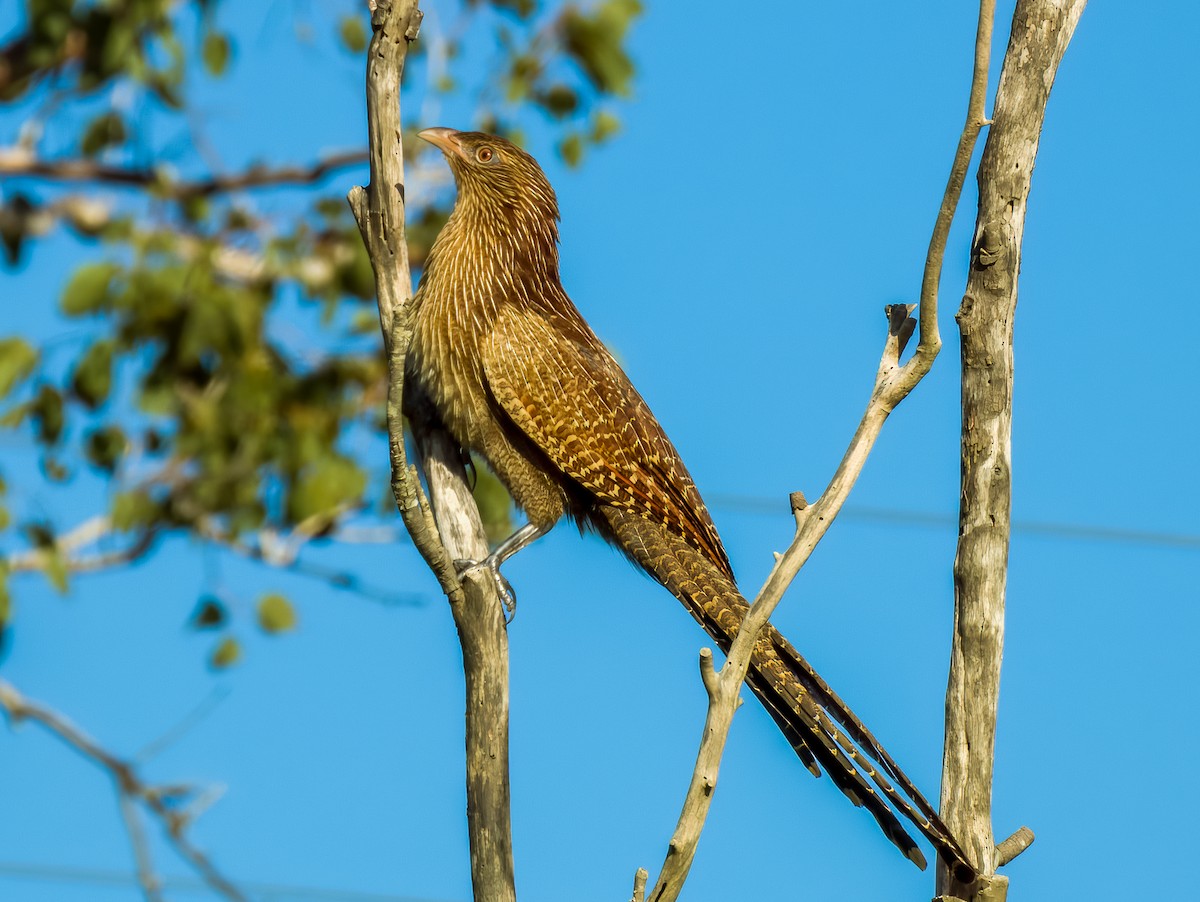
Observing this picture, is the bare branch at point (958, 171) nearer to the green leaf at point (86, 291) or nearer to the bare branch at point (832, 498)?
the bare branch at point (832, 498)

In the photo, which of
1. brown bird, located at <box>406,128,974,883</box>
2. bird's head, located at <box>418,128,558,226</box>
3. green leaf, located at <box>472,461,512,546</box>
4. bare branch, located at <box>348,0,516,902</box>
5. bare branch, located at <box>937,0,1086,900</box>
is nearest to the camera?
bare branch, located at <box>348,0,516,902</box>

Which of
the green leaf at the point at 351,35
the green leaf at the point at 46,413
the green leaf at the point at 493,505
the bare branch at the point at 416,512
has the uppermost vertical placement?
the green leaf at the point at 351,35

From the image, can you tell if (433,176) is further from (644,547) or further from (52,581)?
(644,547)

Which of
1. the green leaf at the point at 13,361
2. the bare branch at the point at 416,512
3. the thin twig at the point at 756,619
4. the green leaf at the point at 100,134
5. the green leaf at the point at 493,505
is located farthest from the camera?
the green leaf at the point at 100,134

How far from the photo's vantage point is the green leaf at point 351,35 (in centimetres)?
875

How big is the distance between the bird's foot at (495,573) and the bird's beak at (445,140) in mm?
1685

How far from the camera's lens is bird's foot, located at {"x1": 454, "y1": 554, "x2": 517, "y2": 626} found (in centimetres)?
395

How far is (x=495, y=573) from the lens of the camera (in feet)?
14.0

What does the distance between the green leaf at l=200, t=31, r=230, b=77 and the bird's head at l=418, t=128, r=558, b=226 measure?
11.9 ft

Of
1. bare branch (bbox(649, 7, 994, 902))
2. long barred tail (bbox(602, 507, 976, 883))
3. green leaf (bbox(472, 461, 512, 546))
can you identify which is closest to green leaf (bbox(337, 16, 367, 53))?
green leaf (bbox(472, 461, 512, 546))

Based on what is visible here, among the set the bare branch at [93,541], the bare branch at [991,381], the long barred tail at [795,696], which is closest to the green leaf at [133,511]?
the bare branch at [93,541]

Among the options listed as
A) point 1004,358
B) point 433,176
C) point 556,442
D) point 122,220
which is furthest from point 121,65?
point 1004,358

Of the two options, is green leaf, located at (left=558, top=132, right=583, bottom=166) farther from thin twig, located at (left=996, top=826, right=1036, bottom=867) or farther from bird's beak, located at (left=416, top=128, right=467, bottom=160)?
thin twig, located at (left=996, top=826, right=1036, bottom=867)

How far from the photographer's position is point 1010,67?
3.79 m
